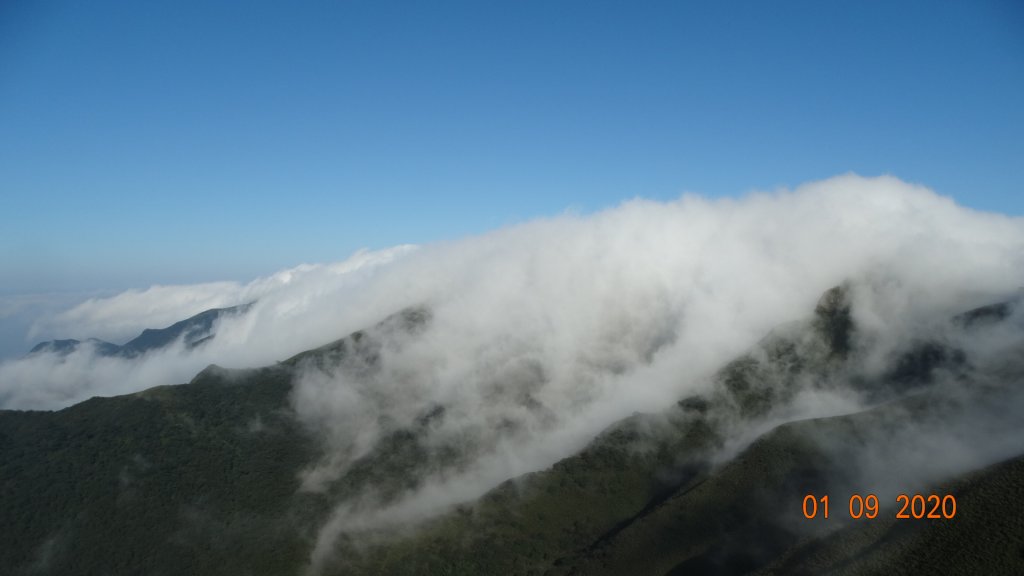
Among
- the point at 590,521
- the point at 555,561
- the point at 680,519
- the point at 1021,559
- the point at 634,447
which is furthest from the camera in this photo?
the point at 634,447

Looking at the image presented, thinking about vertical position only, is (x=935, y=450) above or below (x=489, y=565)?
above

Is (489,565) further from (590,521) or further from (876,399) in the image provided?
(876,399)

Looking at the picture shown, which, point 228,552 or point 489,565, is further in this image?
point 228,552

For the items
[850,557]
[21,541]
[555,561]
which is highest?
[21,541]

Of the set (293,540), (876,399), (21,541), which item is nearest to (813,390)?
(876,399)
